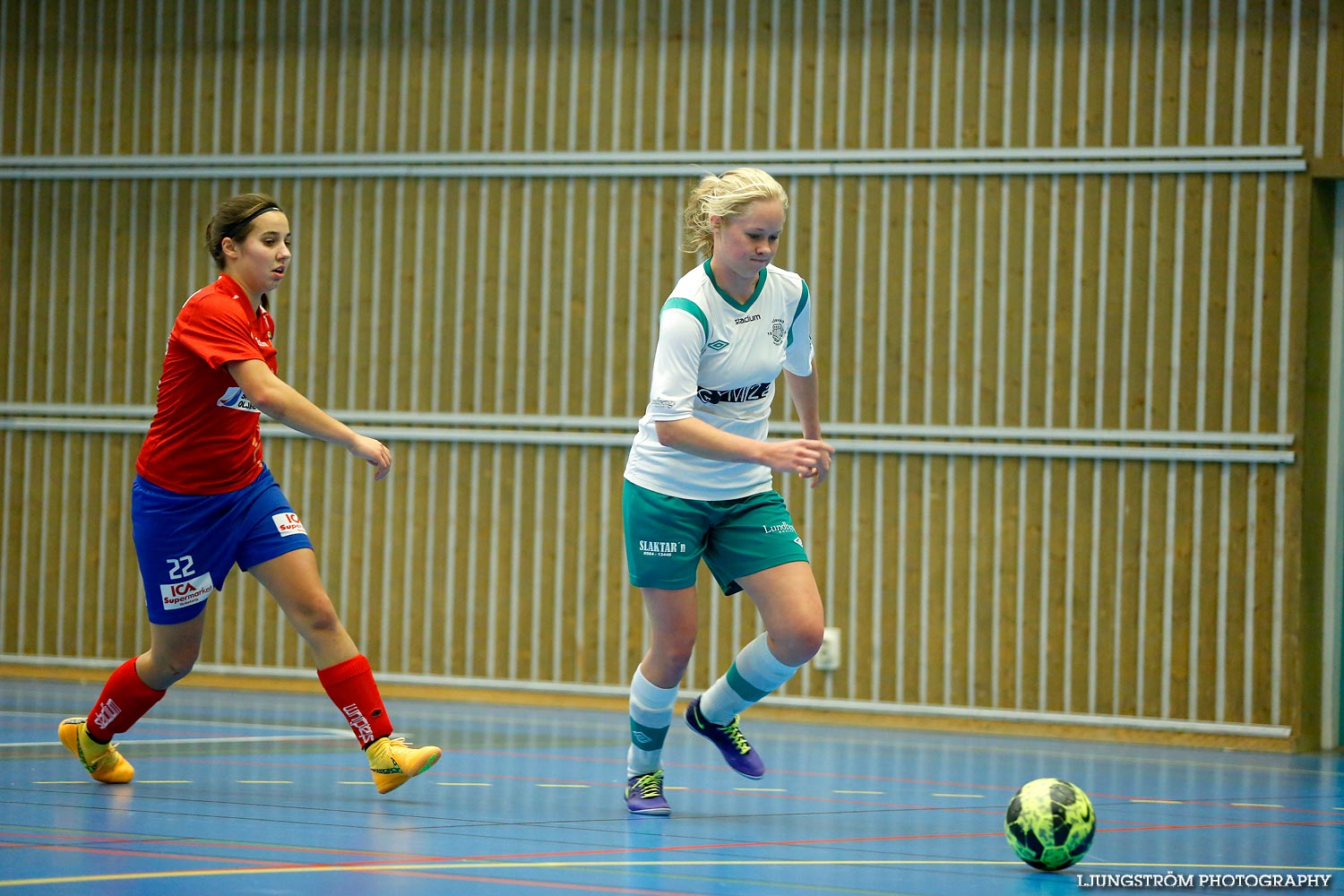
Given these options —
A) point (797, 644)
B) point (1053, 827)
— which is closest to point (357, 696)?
point (797, 644)

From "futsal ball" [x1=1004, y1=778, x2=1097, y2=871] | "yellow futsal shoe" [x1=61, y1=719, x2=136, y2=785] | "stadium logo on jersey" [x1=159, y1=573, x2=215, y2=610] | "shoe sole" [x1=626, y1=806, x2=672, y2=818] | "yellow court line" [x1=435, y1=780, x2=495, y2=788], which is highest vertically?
"stadium logo on jersey" [x1=159, y1=573, x2=215, y2=610]

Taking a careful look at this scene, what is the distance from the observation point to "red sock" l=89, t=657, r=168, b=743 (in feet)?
17.0

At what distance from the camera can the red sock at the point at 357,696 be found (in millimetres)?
4957

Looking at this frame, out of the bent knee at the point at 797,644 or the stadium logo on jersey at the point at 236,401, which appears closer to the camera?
the bent knee at the point at 797,644

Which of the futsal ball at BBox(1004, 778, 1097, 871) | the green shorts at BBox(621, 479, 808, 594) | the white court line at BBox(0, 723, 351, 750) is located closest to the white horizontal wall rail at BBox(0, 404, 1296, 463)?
the white court line at BBox(0, 723, 351, 750)

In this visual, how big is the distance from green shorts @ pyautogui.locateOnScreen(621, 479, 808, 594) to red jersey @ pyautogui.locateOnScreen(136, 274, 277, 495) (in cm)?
122

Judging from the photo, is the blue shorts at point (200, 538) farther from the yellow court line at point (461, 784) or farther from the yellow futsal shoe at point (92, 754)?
the yellow court line at point (461, 784)

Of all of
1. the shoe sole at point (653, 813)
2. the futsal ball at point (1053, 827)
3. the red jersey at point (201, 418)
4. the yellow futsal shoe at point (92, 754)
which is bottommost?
the shoe sole at point (653, 813)

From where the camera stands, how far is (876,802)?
18.5 ft

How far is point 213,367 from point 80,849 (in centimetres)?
151

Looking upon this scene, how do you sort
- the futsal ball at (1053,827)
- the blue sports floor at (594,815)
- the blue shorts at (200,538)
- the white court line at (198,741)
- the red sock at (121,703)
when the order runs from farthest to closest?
the white court line at (198,741) < the red sock at (121,703) < the blue shorts at (200,538) < the futsal ball at (1053,827) < the blue sports floor at (594,815)

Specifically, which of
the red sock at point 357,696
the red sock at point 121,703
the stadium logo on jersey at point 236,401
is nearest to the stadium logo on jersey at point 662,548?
the red sock at point 357,696

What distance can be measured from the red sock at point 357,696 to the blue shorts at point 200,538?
39 cm

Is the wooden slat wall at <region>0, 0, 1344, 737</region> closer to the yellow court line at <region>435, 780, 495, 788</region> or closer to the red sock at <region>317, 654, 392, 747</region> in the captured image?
the yellow court line at <region>435, 780, 495, 788</region>
